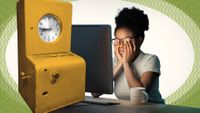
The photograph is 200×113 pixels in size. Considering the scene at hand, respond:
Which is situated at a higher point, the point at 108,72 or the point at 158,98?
the point at 108,72

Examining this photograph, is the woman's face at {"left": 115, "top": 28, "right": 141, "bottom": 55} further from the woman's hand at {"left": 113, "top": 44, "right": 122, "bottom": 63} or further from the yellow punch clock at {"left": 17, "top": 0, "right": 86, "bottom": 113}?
the yellow punch clock at {"left": 17, "top": 0, "right": 86, "bottom": 113}

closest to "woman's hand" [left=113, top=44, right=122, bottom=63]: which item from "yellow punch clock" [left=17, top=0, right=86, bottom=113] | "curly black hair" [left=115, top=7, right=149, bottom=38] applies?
"curly black hair" [left=115, top=7, right=149, bottom=38]

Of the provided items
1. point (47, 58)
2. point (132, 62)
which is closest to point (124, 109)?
point (47, 58)

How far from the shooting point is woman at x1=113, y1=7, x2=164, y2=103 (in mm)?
1726

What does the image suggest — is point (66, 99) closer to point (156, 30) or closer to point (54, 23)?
point (54, 23)

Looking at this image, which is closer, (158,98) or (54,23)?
(54,23)

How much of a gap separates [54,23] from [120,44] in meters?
0.44

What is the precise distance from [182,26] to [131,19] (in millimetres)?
338

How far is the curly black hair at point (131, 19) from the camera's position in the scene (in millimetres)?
1798

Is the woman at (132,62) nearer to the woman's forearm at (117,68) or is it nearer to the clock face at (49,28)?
the woman's forearm at (117,68)

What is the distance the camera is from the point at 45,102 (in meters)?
1.22

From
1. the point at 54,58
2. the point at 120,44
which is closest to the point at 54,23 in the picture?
the point at 54,58

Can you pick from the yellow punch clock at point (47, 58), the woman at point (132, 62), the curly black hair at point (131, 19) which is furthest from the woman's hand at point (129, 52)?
the yellow punch clock at point (47, 58)

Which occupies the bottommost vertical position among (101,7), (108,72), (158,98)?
(158,98)
